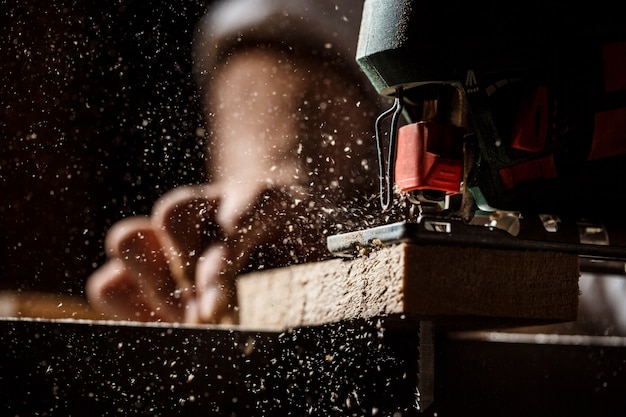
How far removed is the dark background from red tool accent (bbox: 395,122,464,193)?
841mm

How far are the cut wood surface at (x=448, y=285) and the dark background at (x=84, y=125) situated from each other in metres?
0.78

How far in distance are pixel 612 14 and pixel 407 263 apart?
0.35 metres

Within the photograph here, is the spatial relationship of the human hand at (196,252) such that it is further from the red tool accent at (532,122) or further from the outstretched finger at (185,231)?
the red tool accent at (532,122)

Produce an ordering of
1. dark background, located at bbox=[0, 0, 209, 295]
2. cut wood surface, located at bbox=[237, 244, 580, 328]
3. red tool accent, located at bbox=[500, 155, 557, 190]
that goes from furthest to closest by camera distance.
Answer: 1. dark background, located at bbox=[0, 0, 209, 295]
2. red tool accent, located at bbox=[500, 155, 557, 190]
3. cut wood surface, located at bbox=[237, 244, 580, 328]

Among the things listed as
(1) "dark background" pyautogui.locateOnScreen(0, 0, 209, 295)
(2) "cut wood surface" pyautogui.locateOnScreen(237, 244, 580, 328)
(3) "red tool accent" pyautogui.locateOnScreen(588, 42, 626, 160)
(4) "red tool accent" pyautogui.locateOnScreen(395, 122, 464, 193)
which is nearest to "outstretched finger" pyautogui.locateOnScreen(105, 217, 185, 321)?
(1) "dark background" pyautogui.locateOnScreen(0, 0, 209, 295)

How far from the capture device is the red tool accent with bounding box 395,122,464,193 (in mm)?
674

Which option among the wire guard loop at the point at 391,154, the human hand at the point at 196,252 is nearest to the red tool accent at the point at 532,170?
the wire guard loop at the point at 391,154

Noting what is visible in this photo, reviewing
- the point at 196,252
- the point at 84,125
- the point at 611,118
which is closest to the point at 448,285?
the point at 611,118

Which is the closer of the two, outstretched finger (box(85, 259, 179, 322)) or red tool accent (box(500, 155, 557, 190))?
red tool accent (box(500, 155, 557, 190))

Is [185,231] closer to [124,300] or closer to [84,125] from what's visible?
[124,300]

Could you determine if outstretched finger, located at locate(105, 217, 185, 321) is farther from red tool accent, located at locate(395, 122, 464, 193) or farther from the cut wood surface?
red tool accent, located at locate(395, 122, 464, 193)

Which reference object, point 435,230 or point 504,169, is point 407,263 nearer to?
point 435,230

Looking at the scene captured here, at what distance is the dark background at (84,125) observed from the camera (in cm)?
Answer: 144

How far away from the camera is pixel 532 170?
74cm
